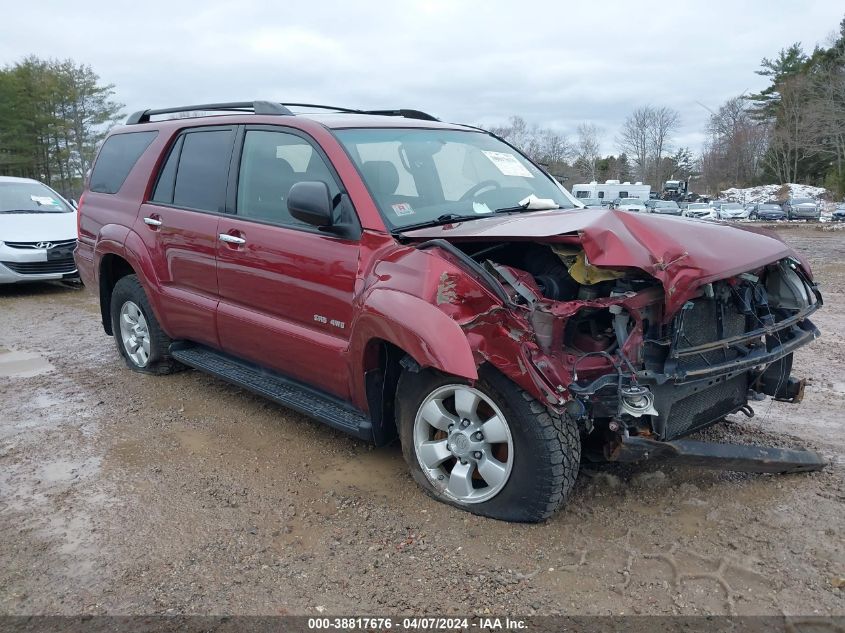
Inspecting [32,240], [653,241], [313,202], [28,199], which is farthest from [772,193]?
[313,202]

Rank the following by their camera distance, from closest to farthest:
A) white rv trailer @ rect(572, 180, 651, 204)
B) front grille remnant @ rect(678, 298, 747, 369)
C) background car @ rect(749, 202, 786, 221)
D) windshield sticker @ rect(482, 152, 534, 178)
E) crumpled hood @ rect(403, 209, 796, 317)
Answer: crumpled hood @ rect(403, 209, 796, 317) < front grille remnant @ rect(678, 298, 747, 369) < windshield sticker @ rect(482, 152, 534, 178) < background car @ rect(749, 202, 786, 221) < white rv trailer @ rect(572, 180, 651, 204)

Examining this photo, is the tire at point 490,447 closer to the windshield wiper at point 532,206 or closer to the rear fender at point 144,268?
the windshield wiper at point 532,206

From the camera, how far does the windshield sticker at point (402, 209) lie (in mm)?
3396

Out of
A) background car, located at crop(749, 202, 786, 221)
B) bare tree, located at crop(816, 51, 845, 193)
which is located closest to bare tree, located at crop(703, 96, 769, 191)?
Answer: bare tree, located at crop(816, 51, 845, 193)

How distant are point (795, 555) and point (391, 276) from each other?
81.8 inches

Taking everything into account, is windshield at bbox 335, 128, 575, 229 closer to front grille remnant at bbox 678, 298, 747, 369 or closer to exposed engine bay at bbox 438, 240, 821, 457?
exposed engine bay at bbox 438, 240, 821, 457

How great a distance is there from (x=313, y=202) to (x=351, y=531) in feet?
5.18

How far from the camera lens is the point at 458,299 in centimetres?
280

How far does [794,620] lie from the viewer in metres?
2.36

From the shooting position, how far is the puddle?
5551mm

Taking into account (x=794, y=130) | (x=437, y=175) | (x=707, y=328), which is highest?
(x=794, y=130)

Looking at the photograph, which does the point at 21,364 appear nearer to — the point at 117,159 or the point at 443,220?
the point at 117,159

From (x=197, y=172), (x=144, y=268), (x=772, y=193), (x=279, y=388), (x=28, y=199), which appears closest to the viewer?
(x=279, y=388)

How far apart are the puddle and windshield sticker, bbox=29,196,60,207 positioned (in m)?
4.84
